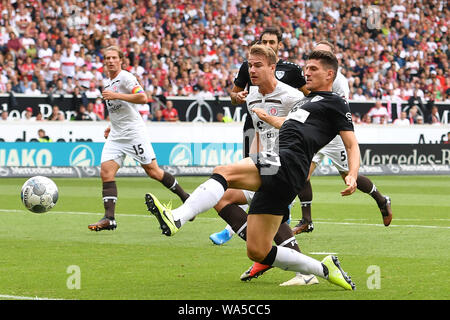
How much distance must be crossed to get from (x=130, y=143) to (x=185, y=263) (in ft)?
14.3

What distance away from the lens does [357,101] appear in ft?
104

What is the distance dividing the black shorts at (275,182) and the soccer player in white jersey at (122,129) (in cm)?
600

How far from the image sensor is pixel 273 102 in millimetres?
9391

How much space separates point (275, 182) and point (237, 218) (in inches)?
60.8

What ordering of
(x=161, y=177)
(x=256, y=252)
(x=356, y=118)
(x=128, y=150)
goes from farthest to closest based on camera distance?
(x=356, y=118), (x=161, y=177), (x=128, y=150), (x=256, y=252)

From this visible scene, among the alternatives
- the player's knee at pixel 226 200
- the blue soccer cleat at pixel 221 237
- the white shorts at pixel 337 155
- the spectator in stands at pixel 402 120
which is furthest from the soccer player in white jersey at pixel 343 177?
the spectator in stands at pixel 402 120

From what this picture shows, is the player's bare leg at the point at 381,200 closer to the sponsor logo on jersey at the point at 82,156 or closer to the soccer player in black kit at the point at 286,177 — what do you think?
the soccer player in black kit at the point at 286,177

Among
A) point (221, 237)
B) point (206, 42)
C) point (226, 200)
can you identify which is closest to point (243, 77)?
point (221, 237)

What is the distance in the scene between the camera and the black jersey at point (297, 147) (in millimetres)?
Result: 7121

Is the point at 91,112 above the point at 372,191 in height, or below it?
below

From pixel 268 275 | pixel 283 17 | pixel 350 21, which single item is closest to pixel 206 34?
pixel 283 17

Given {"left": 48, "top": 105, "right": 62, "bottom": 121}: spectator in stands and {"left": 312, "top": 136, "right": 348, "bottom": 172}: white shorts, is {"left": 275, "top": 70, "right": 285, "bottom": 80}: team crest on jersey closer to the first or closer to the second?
{"left": 312, "top": 136, "right": 348, "bottom": 172}: white shorts

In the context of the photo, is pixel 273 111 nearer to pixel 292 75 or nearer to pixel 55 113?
pixel 292 75

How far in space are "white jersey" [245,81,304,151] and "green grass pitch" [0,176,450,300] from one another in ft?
4.62
